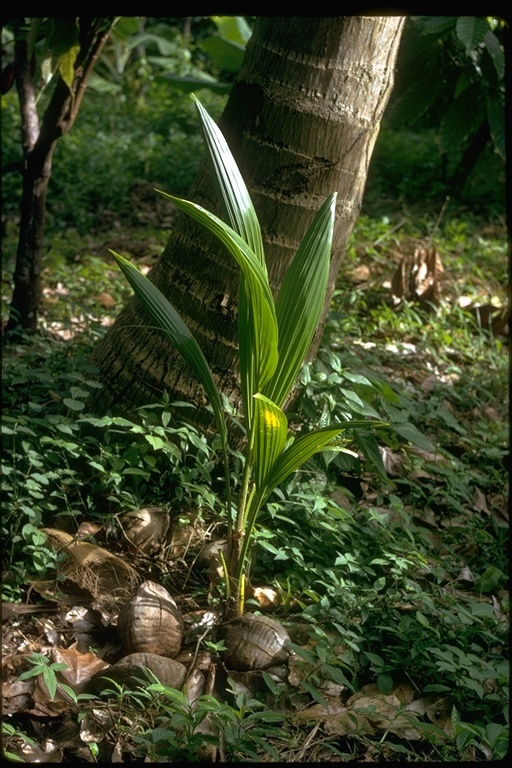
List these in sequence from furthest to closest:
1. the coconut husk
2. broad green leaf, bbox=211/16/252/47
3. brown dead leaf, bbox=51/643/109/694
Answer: broad green leaf, bbox=211/16/252/47 → the coconut husk → brown dead leaf, bbox=51/643/109/694

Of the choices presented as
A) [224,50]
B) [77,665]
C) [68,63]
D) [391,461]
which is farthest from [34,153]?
[224,50]

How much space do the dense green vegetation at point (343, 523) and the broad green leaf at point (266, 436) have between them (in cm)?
31

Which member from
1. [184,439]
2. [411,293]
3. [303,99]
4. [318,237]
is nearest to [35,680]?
[184,439]

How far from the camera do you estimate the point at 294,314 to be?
6.61 ft

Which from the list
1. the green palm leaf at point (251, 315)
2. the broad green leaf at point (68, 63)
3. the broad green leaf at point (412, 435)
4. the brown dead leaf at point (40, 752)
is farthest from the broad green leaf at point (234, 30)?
the brown dead leaf at point (40, 752)

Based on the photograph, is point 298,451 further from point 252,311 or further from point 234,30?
point 234,30

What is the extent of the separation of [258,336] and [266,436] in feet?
0.78

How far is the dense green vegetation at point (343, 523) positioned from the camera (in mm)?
1754

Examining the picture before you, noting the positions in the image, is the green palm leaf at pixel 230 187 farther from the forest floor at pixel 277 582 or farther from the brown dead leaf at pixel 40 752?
the brown dead leaf at pixel 40 752

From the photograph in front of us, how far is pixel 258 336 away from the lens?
6.27 ft

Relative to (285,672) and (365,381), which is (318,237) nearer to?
(365,381)

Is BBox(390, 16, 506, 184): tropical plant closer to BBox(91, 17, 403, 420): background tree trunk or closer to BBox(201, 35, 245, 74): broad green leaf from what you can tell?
BBox(91, 17, 403, 420): background tree trunk

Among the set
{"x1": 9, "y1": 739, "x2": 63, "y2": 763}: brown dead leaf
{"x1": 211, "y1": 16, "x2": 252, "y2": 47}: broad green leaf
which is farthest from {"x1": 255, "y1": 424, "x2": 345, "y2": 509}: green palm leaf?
{"x1": 211, "y1": 16, "x2": 252, "y2": 47}: broad green leaf

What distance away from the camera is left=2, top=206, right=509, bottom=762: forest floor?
67.7 inches
